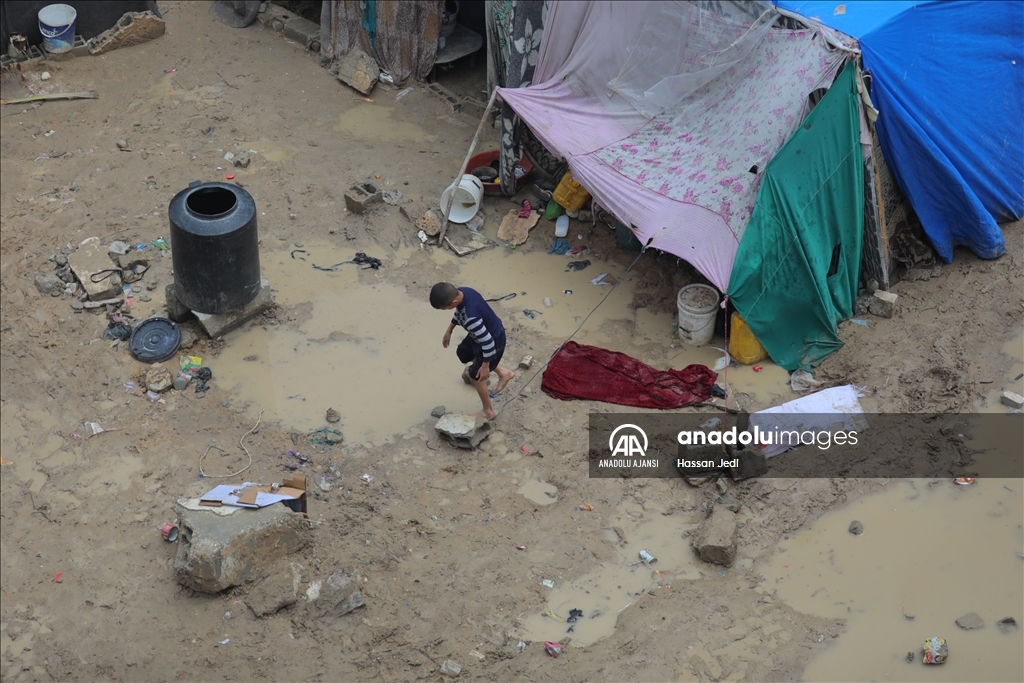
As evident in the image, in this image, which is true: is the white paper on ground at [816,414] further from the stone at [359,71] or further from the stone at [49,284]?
the stone at [359,71]

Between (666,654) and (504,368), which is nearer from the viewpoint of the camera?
(666,654)

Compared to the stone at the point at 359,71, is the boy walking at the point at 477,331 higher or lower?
higher

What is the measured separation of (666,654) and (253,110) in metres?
7.05

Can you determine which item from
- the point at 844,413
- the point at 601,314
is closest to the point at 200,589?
the point at 601,314

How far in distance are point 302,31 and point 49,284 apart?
4.71 metres

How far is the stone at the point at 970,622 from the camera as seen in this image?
5.24 m

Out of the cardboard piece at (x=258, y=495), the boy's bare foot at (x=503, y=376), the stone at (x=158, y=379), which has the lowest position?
the stone at (x=158, y=379)

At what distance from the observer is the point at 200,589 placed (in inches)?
217

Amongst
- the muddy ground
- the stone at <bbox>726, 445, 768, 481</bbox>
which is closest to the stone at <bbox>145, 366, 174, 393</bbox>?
the muddy ground

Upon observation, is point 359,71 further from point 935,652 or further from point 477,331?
point 935,652

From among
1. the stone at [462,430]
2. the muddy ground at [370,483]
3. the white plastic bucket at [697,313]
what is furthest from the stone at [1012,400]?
the stone at [462,430]

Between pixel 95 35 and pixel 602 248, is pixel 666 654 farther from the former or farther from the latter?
pixel 95 35

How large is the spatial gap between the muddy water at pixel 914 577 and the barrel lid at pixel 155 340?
4.43m

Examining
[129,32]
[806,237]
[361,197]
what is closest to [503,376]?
[806,237]
